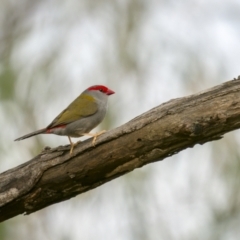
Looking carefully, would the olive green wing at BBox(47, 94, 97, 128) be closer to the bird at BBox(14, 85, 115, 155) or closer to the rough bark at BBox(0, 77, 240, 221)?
the bird at BBox(14, 85, 115, 155)

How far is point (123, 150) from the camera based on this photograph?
12.9 ft

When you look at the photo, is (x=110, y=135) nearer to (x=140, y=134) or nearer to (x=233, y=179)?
Result: (x=140, y=134)

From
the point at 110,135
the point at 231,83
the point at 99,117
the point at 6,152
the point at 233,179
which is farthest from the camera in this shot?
the point at 6,152

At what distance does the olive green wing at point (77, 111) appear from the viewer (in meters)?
5.16

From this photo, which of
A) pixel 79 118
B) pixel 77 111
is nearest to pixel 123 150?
pixel 79 118

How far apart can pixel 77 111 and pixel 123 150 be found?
1507 mm

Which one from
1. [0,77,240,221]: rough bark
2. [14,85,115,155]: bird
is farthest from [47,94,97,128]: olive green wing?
[0,77,240,221]: rough bark

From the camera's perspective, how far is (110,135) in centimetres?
404

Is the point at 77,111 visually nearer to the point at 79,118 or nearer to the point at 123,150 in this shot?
the point at 79,118

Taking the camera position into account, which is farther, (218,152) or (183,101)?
(218,152)

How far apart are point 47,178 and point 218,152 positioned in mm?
3023

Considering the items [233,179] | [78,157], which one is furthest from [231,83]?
[233,179]

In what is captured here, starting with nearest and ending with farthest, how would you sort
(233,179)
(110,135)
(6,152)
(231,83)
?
(231,83) → (110,135) → (233,179) → (6,152)

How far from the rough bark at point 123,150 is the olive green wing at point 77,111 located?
2.60 feet
